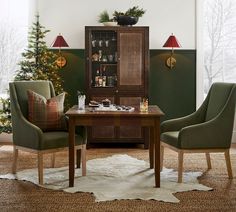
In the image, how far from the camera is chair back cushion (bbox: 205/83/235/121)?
505 centimetres

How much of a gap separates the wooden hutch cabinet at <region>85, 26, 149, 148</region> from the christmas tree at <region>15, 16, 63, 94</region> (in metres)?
0.48

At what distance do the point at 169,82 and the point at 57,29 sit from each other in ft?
6.10

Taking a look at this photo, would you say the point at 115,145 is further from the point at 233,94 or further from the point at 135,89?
the point at 233,94

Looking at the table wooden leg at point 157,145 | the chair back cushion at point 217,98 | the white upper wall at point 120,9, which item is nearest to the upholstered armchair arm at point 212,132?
the chair back cushion at point 217,98

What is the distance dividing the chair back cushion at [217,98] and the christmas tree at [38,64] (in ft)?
7.92

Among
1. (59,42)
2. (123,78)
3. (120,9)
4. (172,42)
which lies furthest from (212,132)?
(120,9)

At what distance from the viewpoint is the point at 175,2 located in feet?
24.3

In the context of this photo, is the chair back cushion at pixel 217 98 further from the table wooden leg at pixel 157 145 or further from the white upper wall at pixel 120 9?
the white upper wall at pixel 120 9

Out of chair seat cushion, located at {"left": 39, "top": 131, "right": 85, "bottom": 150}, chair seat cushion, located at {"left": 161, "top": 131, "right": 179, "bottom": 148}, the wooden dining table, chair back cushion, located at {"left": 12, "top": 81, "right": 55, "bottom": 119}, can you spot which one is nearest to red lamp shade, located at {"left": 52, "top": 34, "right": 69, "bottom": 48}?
chair back cushion, located at {"left": 12, "top": 81, "right": 55, "bottom": 119}

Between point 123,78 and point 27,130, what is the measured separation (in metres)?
2.41

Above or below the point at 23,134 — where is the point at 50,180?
below

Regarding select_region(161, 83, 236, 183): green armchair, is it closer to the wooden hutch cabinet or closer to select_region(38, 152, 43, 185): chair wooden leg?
select_region(38, 152, 43, 185): chair wooden leg

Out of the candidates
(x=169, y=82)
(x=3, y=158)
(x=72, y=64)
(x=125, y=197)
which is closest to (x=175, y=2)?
Answer: (x=169, y=82)

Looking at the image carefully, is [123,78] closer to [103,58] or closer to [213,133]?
[103,58]
